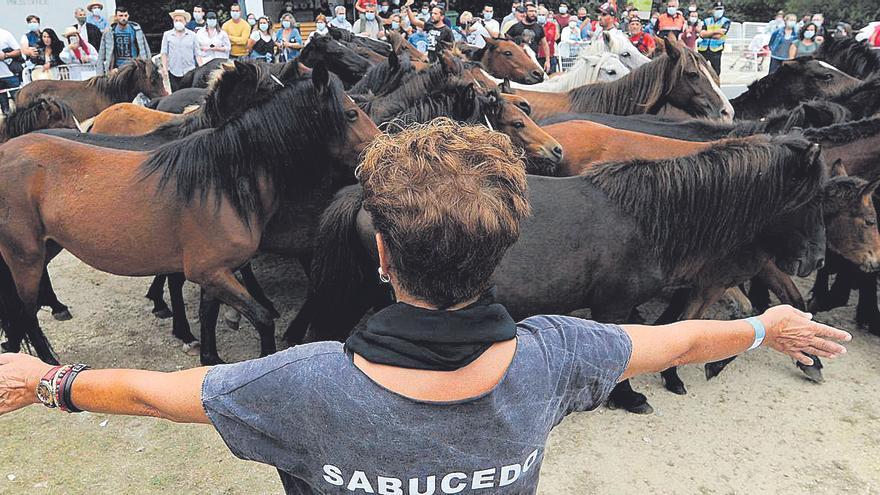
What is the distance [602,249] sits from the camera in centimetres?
353

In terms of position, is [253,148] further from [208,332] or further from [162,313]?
[162,313]

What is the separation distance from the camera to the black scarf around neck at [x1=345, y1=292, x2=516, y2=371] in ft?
3.84

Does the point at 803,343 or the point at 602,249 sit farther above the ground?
the point at 803,343

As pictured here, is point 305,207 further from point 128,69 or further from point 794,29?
point 794,29

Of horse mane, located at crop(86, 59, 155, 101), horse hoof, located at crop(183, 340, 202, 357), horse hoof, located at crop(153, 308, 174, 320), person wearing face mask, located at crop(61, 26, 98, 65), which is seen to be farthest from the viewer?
person wearing face mask, located at crop(61, 26, 98, 65)

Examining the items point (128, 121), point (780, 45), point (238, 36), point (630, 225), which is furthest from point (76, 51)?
point (780, 45)

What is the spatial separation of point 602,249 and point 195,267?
237 cm

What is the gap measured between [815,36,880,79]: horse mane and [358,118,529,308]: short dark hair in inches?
339

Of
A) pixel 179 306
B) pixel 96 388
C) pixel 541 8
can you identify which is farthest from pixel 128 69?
pixel 541 8

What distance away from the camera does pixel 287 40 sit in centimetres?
1392

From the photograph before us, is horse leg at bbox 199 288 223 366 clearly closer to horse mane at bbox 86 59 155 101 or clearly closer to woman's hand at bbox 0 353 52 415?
woman's hand at bbox 0 353 52 415

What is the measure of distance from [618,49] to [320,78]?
20.7 feet

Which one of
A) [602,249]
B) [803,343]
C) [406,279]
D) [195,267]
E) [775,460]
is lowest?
[775,460]

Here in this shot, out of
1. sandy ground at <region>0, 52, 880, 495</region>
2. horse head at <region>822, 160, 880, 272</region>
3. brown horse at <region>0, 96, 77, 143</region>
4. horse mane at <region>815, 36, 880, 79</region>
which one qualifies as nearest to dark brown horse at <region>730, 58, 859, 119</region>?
horse mane at <region>815, 36, 880, 79</region>
